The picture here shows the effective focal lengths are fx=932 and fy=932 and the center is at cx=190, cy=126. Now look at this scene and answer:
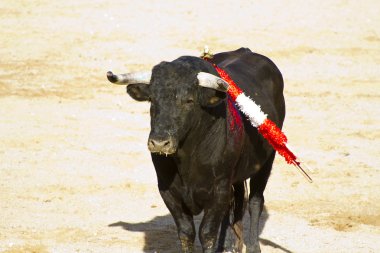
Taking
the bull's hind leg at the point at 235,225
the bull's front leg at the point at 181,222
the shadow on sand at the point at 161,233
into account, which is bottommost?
the shadow on sand at the point at 161,233

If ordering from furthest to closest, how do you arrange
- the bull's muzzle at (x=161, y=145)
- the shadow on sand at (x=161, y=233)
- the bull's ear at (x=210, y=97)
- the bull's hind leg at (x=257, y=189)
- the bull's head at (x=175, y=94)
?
1. the bull's hind leg at (x=257, y=189)
2. the shadow on sand at (x=161, y=233)
3. the bull's ear at (x=210, y=97)
4. the bull's head at (x=175, y=94)
5. the bull's muzzle at (x=161, y=145)

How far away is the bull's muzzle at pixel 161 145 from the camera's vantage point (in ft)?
21.7

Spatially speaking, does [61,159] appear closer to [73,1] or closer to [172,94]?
[172,94]

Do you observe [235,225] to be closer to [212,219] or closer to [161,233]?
[161,233]

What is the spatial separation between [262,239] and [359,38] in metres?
10.5

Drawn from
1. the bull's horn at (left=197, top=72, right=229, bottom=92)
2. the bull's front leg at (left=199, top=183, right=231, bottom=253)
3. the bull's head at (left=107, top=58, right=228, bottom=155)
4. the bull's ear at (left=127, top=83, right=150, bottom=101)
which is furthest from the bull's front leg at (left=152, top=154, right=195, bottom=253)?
the bull's horn at (left=197, top=72, right=229, bottom=92)

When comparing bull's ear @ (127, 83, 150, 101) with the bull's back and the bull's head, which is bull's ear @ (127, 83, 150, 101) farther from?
the bull's back

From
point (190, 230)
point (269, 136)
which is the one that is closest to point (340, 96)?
point (269, 136)

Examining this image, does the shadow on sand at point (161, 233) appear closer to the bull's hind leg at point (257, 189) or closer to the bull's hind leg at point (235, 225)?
the bull's hind leg at point (235, 225)

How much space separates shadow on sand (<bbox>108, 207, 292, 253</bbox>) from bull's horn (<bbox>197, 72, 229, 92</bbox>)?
2.40 meters

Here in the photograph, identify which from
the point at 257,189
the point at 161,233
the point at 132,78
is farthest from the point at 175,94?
the point at 161,233

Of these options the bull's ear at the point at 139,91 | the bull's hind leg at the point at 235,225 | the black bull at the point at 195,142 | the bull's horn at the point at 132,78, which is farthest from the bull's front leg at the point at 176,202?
the bull's hind leg at the point at 235,225

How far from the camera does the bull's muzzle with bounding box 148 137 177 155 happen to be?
21.7 feet

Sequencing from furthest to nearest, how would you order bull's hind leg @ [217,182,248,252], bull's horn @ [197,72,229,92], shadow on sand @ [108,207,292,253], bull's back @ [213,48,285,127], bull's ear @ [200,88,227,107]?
shadow on sand @ [108,207,292,253] < bull's hind leg @ [217,182,248,252] < bull's back @ [213,48,285,127] < bull's ear @ [200,88,227,107] < bull's horn @ [197,72,229,92]
